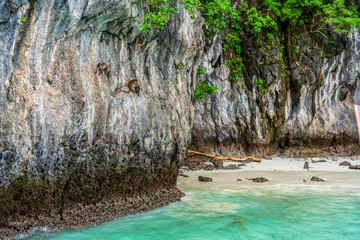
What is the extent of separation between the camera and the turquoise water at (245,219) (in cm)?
576

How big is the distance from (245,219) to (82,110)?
3.55 meters

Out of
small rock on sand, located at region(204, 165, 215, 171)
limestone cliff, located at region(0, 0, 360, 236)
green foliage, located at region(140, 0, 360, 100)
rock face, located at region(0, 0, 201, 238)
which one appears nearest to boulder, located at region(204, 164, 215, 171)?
small rock on sand, located at region(204, 165, 215, 171)

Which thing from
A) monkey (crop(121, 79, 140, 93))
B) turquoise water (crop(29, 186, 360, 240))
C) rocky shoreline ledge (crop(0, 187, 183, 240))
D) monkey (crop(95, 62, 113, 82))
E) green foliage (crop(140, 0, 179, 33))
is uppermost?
green foliage (crop(140, 0, 179, 33))

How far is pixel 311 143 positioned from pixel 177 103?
10.5 meters

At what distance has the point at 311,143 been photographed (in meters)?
16.5

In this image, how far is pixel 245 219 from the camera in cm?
660

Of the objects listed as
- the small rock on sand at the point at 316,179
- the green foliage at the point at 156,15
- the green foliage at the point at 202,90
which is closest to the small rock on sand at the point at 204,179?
the small rock on sand at the point at 316,179

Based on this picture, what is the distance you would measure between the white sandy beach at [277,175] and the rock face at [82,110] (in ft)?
6.78

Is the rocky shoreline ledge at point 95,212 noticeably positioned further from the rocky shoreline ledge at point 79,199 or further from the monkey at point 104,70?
the monkey at point 104,70

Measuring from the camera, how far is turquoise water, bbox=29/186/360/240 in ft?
18.9

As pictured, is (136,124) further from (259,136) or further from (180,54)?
(259,136)

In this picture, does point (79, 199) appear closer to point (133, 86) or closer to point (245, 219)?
point (133, 86)

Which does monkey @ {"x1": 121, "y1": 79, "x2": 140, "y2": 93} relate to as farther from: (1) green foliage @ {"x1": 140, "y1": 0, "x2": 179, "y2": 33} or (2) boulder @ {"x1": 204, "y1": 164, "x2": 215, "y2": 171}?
(2) boulder @ {"x1": 204, "y1": 164, "x2": 215, "y2": 171}

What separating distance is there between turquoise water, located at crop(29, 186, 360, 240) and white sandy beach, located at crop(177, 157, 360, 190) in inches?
36.6
